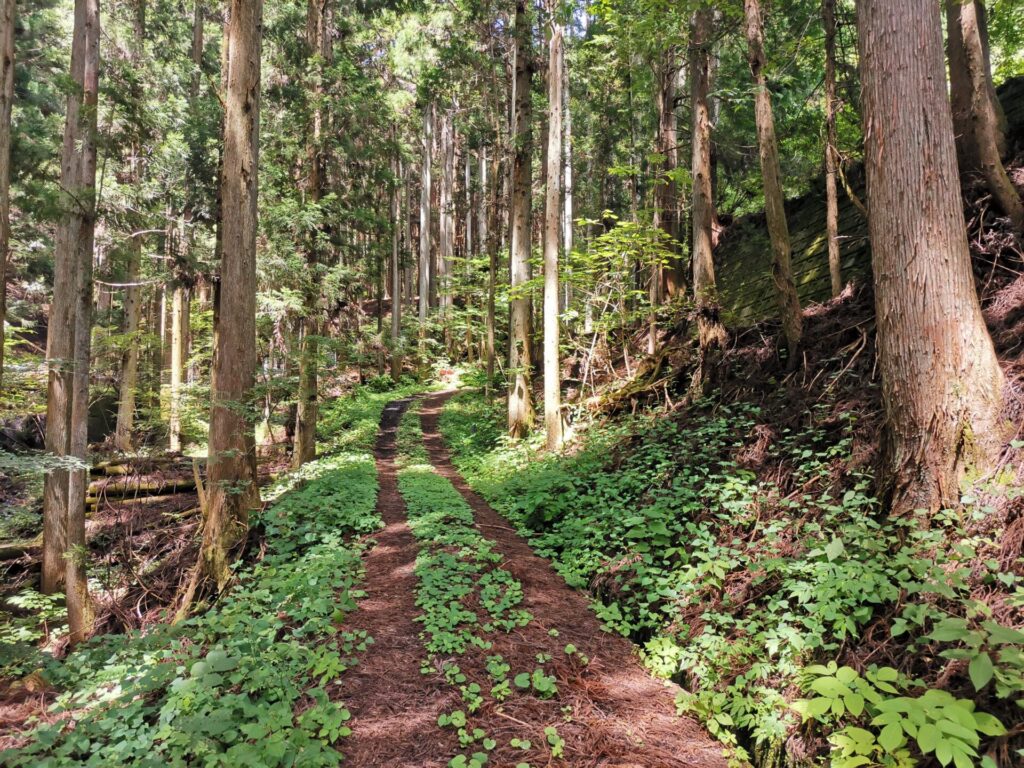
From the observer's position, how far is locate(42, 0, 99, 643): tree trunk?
6926mm

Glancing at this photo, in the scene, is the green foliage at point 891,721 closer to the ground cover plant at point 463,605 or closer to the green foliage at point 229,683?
the ground cover plant at point 463,605

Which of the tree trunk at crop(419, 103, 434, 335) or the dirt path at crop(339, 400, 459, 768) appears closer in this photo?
the dirt path at crop(339, 400, 459, 768)

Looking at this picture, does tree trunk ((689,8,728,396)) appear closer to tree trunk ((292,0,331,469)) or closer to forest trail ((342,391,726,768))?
forest trail ((342,391,726,768))

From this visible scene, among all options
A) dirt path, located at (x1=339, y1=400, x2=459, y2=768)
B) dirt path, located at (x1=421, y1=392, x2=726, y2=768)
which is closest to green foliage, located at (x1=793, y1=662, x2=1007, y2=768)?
dirt path, located at (x1=421, y1=392, x2=726, y2=768)

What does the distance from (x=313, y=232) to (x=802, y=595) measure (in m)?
10.7

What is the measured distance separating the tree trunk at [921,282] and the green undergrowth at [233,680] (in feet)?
14.0

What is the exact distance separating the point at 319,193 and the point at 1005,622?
40.1 feet

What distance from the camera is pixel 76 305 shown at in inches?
285

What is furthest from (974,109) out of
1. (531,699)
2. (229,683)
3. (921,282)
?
(229,683)

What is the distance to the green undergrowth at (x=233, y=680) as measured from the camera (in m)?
2.65

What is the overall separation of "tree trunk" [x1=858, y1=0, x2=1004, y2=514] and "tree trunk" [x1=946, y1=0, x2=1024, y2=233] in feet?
8.66

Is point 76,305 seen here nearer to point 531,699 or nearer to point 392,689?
point 392,689

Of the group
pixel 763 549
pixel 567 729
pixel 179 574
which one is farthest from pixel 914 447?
pixel 179 574

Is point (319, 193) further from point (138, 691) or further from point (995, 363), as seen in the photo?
point (995, 363)
